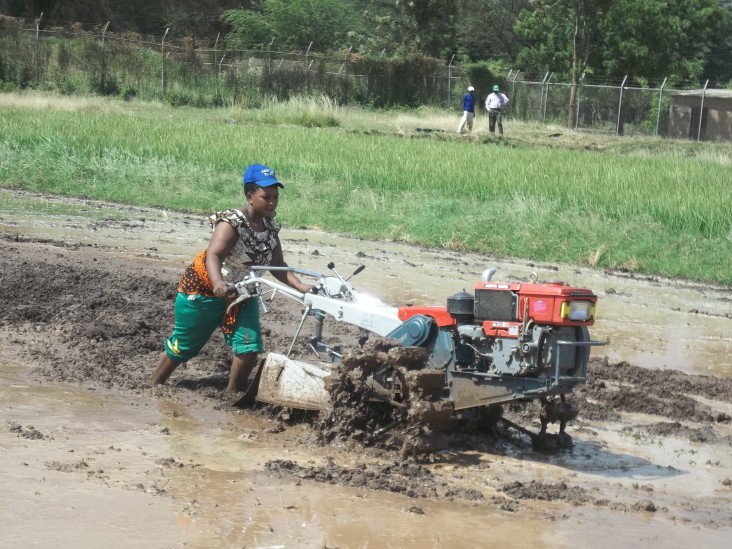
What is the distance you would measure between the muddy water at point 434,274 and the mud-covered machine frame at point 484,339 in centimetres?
319

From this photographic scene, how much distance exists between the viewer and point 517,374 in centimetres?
575

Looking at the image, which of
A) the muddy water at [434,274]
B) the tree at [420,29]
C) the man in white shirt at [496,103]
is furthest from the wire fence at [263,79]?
the muddy water at [434,274]

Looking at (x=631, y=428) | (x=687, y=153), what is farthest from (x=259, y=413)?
→ (x=687, y=153)

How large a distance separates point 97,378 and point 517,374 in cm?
324

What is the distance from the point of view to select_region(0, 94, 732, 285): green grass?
14008mm

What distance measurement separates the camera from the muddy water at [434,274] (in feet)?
31.6

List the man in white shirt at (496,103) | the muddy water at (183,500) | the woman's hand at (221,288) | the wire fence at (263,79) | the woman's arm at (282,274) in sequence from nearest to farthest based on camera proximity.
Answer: the muddy water at (183,500) → the woman's hand at (221,288) → the woman's arm at (282,274) → the man in white shirt at (496,103) → the wire fence at (263,79)

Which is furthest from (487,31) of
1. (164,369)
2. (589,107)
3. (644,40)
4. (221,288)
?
(221,288)

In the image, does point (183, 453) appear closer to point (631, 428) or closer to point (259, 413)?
point (259, 413)

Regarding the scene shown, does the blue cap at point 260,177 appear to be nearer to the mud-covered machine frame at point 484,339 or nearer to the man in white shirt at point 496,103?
the mud-covered machine frame at point 484,339

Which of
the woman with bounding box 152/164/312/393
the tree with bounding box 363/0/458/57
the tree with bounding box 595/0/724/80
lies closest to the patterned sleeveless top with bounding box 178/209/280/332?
the woman with bounding box 152/164/312/393

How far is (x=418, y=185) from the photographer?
17172mm

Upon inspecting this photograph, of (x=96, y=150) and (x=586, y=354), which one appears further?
(x=96, y=150)

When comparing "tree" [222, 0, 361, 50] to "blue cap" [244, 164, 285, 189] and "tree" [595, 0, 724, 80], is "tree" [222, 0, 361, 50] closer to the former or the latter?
"tree" [595, 0, 724, 80]
